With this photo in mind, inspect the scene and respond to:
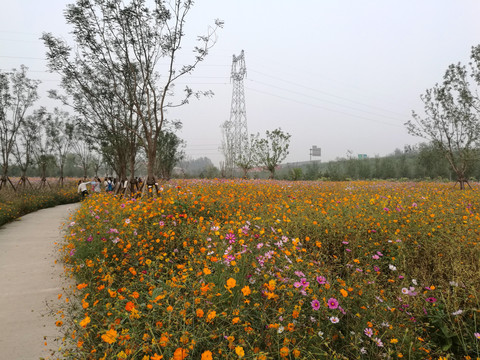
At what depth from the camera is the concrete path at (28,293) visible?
2375 millimetres

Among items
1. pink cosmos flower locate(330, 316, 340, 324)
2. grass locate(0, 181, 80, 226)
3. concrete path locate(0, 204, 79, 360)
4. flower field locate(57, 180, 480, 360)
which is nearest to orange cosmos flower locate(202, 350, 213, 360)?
flower field locate(57, 180, 480, 360)

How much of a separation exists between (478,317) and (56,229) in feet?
28.8

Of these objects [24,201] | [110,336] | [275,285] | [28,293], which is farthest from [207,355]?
[24,201]

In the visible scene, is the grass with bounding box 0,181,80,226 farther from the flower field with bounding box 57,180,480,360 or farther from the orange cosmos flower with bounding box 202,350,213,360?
the orange cosmos flower with bounding box 202,350,213,360

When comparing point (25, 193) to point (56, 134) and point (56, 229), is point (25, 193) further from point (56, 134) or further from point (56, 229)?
point (56, 229)

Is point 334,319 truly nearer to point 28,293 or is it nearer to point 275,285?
point 275,285

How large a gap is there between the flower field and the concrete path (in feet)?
0.82

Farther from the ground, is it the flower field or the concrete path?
the flower field

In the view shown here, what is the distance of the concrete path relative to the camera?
2.38m

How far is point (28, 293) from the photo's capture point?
338 centimetres

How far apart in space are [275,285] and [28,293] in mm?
3378

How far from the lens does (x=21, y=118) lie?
1300 centimetres

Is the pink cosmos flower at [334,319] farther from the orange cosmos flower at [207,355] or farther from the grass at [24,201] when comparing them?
the grass at [24,201]

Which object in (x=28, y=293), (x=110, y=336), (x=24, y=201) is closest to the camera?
(x=110, y=336)
